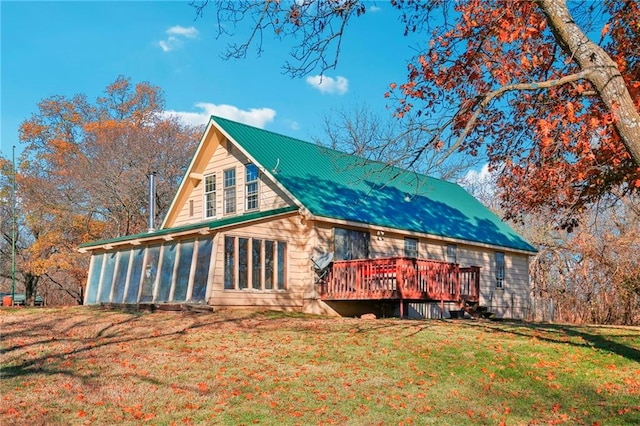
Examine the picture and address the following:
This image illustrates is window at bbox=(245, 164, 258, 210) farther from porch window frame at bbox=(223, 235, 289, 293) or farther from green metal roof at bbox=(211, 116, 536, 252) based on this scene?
porch window frame at bbox=(223, 235, 289, 293)

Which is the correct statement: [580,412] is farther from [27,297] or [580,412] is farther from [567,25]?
[27,297]

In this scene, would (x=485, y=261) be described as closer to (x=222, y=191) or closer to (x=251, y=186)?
(x=251, y=186)

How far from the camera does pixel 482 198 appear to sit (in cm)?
4828

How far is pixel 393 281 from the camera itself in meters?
18.8

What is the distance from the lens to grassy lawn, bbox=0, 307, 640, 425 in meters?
8.35

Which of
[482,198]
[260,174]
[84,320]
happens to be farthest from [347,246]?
[482,198]

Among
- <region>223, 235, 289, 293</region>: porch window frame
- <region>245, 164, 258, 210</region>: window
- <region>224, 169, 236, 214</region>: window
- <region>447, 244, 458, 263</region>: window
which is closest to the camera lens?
<region>223, 235, 289, 293</region>: porch window frame

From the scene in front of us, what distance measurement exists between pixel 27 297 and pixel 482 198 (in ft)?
106

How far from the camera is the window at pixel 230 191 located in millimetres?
22766

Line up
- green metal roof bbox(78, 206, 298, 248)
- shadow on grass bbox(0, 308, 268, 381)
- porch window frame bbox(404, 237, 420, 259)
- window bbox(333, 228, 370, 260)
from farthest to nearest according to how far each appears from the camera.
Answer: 1. porch window frame bbox(404, 237, 420, 259)
2. window bbox(333, 228, 370, 260)
3. green metal roof bbox(78, 206, 298, 248)
4. shadow on grass bbox(0, 308, 268, 381)

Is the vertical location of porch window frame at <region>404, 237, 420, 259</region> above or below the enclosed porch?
above

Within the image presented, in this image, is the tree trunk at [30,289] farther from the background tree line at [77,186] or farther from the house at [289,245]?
the house at [289,245]

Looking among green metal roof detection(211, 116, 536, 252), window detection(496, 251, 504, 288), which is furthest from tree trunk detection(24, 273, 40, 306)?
window detection(496, 251, 504, 288)

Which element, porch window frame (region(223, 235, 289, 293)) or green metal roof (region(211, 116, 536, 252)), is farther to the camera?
green metal roof (region(211, 116, 536, 252))
